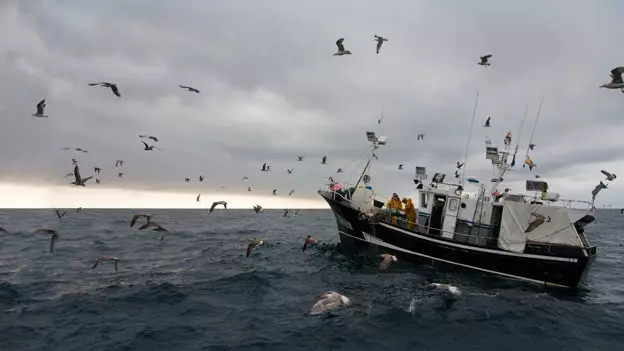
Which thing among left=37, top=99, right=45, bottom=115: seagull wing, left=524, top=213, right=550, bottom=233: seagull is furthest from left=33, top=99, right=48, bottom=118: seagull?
left=524, top=213, right=550, bottom=233: seagull

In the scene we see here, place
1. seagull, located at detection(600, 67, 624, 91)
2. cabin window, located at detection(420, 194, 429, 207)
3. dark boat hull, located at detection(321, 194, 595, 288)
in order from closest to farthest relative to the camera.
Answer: seagull, located at detection(600, 67, 624, 91)
dark boat hull, located at detection(321, 194, 595, 288)
cabin window, located at detection(420, 194, 429, 207)

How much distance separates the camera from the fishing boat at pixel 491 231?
20422 mm

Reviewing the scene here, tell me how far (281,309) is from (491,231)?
1315 cm

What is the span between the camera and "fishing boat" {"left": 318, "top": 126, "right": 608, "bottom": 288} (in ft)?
67.0

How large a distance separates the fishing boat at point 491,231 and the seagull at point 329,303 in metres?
8.05

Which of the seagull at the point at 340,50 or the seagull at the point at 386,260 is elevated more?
the seagull at the point at 340,50

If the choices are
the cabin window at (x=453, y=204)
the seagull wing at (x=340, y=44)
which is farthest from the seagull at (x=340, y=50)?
the cabin window at (x=453, y=204)

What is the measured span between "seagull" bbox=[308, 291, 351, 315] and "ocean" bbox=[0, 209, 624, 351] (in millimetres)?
430

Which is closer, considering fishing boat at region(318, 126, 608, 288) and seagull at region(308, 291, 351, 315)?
seagull at region(308, 291, 351, 315)

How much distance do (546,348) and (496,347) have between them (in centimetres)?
154

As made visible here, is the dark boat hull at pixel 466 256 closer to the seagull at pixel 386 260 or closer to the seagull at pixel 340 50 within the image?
the seagull at pixel 386 260

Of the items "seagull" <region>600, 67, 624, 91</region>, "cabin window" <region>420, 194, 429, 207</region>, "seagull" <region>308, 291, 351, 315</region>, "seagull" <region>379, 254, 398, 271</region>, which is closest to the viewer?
"seagull" <region>600, 67, 624, 91</region>

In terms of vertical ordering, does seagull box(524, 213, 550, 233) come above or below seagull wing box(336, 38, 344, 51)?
below

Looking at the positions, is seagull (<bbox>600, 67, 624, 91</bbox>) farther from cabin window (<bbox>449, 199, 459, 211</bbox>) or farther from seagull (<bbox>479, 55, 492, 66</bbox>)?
cabin window (<bbox>449, 199, 459, 211</bbox>)
